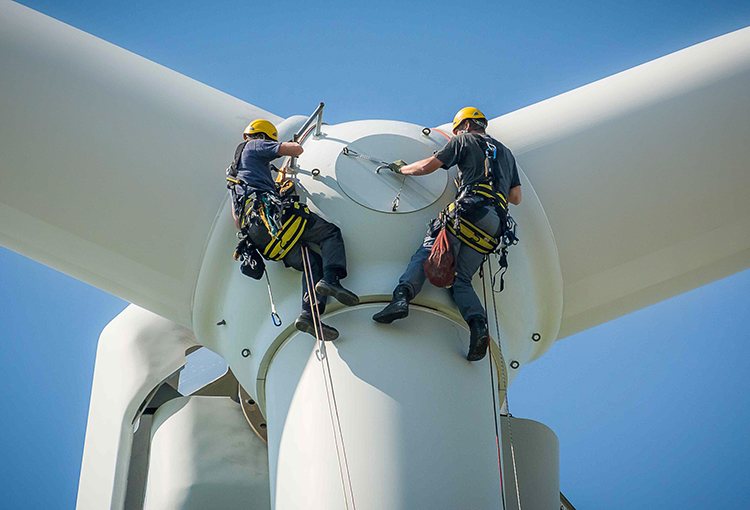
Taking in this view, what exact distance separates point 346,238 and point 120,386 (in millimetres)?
3586

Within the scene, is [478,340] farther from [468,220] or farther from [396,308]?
[468,220]

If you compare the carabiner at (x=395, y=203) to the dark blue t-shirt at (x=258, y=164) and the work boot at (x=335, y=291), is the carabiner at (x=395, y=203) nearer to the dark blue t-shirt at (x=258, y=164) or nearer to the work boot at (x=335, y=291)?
the work boot at (x=335, y=291)

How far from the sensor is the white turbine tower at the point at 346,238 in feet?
20.9

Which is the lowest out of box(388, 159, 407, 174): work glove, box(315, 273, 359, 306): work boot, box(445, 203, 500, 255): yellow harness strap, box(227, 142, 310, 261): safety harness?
box(315, 273, 359, 306): work boot

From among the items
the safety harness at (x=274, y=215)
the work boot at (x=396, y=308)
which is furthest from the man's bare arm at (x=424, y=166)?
the work boot at (x=396, y=308)

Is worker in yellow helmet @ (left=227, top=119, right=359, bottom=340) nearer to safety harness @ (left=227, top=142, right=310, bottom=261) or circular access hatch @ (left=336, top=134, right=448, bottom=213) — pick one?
safety harness @ (left=227, top=142, right=310, bottom=261)

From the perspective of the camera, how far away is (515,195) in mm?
7355

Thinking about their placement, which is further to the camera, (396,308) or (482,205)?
(482,205)

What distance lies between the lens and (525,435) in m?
8.46

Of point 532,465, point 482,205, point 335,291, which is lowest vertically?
point 532,465

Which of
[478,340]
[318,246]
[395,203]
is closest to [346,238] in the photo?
[318,246]

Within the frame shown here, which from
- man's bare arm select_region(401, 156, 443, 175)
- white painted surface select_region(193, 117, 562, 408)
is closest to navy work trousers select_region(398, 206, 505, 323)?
white painted surface select_region(193, 117, 562, 408)

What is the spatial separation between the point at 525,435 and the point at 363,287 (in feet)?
8.79

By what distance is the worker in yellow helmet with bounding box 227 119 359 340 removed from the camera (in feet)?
21.9
